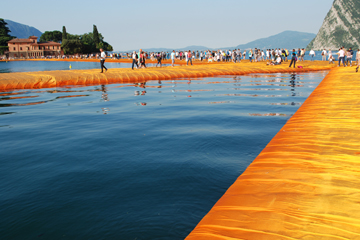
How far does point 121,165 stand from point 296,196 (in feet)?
10.3

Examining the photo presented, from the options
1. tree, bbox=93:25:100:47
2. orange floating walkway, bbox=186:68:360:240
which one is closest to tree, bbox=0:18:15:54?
tree, bbox=93:25:100:47

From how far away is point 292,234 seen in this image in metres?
2.19

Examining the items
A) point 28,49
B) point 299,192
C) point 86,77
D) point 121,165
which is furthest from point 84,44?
point 299,192

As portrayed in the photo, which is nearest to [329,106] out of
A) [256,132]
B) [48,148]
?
[256,132]

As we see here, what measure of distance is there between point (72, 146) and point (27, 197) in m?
2.32

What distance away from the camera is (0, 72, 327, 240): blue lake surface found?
3314 millimetres

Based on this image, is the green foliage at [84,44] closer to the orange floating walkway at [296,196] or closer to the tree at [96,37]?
the tree at [96,37]

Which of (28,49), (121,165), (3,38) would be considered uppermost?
(3,38)

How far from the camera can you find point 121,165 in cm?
506

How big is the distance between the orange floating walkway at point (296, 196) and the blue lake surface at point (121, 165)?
65 centimetres

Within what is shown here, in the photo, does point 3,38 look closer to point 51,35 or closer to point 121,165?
point 51,35

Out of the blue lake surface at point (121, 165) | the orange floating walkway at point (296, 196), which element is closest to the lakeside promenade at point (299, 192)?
the orange floating walkway at point (296, 196)

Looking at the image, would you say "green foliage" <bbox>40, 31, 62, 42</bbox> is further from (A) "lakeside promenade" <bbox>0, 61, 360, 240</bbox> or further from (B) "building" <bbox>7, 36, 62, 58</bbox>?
(A) "lakeside promenade" <bbox>0, 61, 360, 240</bbox>

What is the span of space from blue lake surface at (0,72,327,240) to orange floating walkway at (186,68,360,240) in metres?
0.65
